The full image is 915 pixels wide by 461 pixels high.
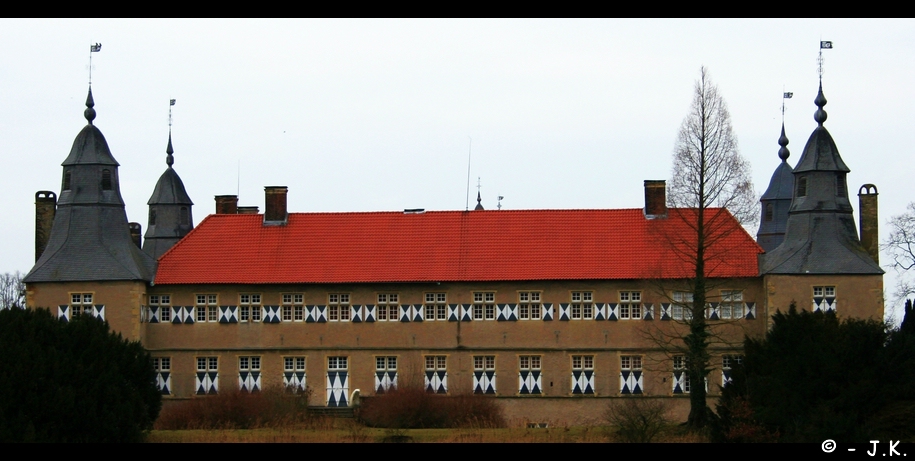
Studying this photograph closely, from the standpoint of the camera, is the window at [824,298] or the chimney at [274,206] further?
the chimney at [274,206]

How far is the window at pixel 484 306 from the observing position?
36.3 m

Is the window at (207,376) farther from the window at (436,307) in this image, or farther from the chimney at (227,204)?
the chimney at (227,204)

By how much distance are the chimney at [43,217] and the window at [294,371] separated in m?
8.84

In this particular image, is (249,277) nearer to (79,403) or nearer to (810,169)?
(79,403)

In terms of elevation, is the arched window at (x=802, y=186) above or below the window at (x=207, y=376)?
above

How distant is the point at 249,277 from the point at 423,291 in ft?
16.9

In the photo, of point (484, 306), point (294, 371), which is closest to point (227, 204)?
point (294, 371)

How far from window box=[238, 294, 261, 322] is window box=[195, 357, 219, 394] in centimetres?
148

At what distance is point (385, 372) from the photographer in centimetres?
3638

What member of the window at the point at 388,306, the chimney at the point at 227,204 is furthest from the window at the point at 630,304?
the chimney at the point at 227,204

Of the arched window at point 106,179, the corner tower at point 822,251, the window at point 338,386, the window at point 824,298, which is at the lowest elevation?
the window at point 338,386

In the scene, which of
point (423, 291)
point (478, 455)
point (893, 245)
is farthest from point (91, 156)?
point (478, 455)

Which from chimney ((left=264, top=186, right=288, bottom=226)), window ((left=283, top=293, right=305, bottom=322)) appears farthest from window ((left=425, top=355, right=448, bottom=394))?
chimney ((left=264, top=186, right=288, bottom=226))

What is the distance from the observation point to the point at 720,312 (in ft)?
117
